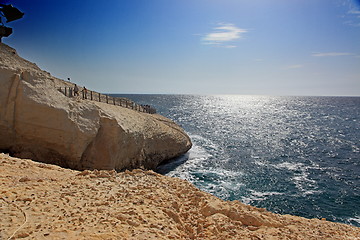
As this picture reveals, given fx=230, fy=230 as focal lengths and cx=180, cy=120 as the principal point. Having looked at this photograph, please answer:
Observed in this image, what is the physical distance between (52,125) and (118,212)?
11.3 meters

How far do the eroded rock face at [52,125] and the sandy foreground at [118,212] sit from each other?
4.86m

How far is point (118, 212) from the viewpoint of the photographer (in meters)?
7.81

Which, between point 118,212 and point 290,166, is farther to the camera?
point 290,166

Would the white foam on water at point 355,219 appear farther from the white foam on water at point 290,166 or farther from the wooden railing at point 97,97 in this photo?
the wooden railing at point 97,97

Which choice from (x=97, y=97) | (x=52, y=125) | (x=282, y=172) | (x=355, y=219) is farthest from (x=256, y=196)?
(x=97, y=97)

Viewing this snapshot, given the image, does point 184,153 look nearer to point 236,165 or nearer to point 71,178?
point 236,165

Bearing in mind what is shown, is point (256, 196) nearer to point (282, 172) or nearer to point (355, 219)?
point (355, 219)

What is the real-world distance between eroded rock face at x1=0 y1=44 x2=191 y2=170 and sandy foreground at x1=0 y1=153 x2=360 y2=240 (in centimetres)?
486

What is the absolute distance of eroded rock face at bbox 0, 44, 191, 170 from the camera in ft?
51.1

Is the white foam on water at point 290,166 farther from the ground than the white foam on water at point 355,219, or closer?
farther from the ground

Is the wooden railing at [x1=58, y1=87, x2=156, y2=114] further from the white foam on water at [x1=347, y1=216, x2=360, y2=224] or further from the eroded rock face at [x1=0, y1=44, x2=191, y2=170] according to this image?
the white foam on water at [x1=347, y1=216, x2=360, y2=224]

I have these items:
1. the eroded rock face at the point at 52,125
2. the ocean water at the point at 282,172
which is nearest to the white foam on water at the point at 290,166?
the ocean water at the point at 282,172

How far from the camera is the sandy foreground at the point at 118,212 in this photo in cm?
663

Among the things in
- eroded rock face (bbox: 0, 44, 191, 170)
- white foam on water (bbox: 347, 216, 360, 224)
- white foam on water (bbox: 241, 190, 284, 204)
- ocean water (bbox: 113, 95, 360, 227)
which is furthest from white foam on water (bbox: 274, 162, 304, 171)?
eroded rock face (bbox: 0, 44, 191, 170)
